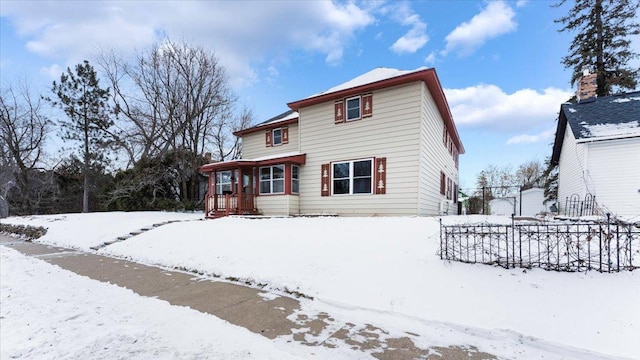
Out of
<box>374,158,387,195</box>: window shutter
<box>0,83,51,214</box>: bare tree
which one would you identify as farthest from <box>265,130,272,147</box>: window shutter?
<box>0,83,51,214</box>: bare tree

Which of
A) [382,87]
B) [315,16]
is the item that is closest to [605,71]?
[382,87]

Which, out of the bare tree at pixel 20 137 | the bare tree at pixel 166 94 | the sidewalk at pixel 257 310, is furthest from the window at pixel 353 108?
the bare tree at pixel 20 137

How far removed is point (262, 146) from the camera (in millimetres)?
15969

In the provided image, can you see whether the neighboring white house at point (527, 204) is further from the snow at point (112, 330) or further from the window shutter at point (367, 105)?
the snow at point (112, 330)

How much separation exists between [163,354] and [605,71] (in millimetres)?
26472

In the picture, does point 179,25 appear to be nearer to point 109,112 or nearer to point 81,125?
point 109,112

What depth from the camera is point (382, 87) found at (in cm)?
1055

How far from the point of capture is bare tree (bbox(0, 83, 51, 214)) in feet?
73.2

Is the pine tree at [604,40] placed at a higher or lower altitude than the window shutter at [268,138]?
higher

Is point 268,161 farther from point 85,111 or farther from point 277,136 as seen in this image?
point 85,111

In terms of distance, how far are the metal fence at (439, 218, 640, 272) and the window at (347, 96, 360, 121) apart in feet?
23.8

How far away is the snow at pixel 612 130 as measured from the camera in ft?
31.7

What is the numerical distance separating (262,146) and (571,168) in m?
14.7

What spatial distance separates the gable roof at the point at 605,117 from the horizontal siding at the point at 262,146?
452 inches
